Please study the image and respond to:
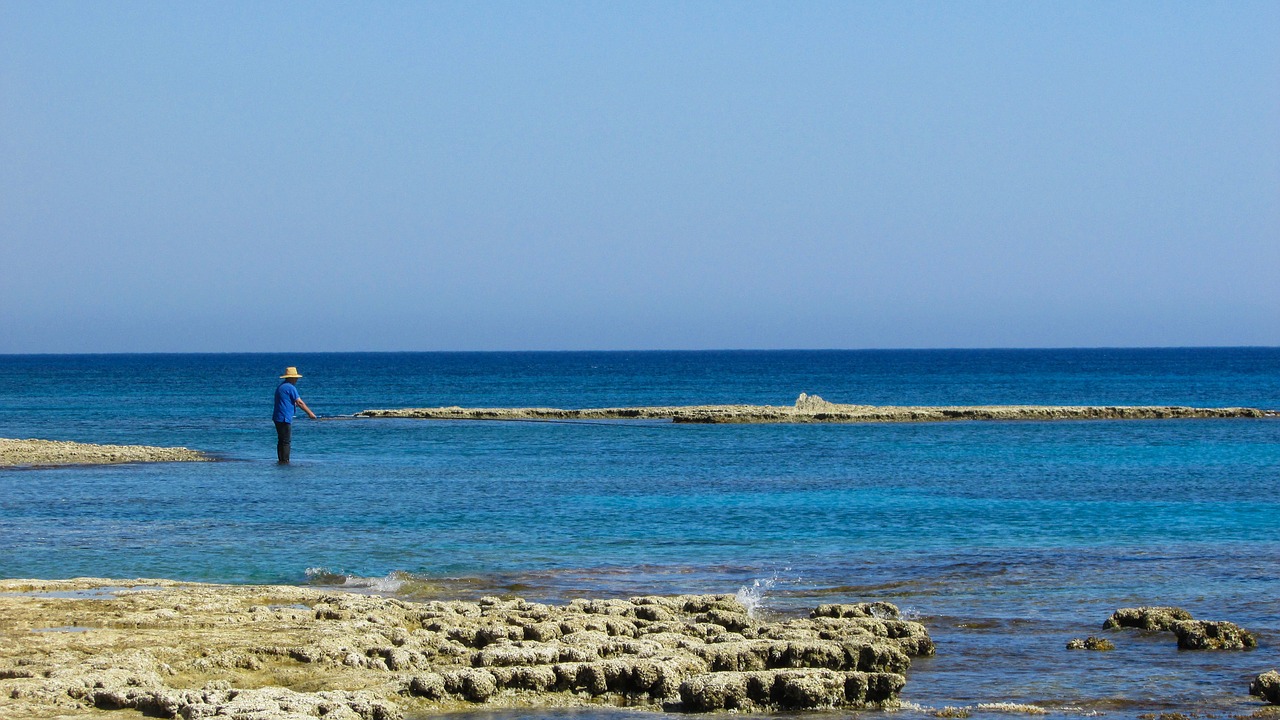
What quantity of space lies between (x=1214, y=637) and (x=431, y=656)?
22.9ft

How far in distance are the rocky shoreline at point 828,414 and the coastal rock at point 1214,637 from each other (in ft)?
132

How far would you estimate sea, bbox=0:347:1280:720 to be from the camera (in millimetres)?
12148

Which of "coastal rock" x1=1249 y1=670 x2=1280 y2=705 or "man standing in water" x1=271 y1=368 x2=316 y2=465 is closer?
"coastal rock" x1=1249 y1=670 x2=1280 y2=705

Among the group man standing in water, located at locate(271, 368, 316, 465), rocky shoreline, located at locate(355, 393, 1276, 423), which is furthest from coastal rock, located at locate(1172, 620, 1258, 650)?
rocky shoreline, located at locate(355, 393, 1276, 423)

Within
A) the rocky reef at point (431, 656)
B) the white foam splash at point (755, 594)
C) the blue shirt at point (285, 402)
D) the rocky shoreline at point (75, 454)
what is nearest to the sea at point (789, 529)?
the white foam splash at point (755, 594)

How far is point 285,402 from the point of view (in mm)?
29875

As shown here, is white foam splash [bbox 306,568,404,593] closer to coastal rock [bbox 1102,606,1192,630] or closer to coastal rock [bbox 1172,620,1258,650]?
coastal rock [bbox 1102,606,1192,630]

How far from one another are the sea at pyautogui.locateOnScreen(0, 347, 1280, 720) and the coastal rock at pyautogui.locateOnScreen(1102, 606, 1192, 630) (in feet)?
0.63

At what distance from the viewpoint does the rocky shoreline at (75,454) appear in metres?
31.4

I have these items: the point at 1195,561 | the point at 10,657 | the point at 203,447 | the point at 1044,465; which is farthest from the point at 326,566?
the point at 203,447

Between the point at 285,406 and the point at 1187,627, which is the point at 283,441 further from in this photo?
the point at 1187,627

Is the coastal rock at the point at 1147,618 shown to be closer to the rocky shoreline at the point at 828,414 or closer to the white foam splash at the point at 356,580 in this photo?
the white foam splash at the point at 356,580

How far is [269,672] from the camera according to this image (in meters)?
10.3

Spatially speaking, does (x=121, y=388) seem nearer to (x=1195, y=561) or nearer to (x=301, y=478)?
(x=301, y=478)
